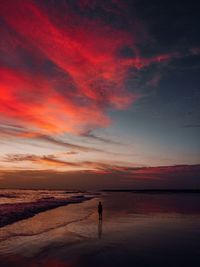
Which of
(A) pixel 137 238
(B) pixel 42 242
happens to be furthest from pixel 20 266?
(A) pixel 137 238

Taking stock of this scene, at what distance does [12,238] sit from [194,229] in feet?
46.3

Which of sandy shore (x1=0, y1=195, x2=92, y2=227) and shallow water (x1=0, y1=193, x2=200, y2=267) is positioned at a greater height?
sandy shore (x1=0, y1=195, x2=92, y2=227)

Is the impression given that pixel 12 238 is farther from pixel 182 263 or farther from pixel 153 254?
pixel 182 263

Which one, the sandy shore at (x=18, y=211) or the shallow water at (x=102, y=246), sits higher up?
the sandy shore at (x=18, y=211)

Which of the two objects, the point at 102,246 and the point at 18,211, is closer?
the point at 102,246

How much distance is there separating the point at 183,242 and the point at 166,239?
1276mm

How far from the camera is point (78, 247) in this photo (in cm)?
1680

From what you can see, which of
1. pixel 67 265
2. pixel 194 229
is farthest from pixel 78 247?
pixel 194 229

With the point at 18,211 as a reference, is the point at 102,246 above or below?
below

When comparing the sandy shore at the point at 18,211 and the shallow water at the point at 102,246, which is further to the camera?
the sandy shore at the point at 18,211

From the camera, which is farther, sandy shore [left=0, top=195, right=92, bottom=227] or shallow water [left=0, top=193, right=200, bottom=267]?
sandy shore [left=0, top=195, right=92, bottom=227]

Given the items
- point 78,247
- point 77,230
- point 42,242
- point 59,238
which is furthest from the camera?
point 77,230

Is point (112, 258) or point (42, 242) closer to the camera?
point (112, 258)

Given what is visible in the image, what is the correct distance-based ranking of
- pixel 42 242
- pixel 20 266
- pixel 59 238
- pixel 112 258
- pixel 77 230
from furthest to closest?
pixel 77 230
pixel 59 238
pixel 42 242
pixel 112 258
pixel 20 266
